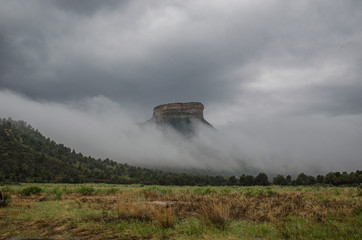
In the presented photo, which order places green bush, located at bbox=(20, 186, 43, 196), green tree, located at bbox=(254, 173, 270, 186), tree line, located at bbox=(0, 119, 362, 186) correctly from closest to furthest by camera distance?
green bush, located at bbox=(20, 186, 43, 196) < tree line, located at bbox=(0, 119, 362, 186) < green tree, located at bbox=(254, 173, 270, 186)

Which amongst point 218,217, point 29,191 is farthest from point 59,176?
point 218,217

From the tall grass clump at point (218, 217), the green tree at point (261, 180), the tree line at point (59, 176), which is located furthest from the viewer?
the green tree at point (261, 180)

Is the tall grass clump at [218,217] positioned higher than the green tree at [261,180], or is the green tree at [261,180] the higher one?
the tall grass clump at [218,217]

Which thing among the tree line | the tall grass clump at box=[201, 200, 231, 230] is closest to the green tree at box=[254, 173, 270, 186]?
the tree line

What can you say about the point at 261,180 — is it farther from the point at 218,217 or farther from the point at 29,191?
the point at 218,217

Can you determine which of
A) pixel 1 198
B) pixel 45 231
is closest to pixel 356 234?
pixel 45 231

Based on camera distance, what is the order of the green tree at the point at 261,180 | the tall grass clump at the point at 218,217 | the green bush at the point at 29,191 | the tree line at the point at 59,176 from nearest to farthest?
1. the tall grass clump at the point at 218,217
2. the green bush at the point at 29,191
3. the tree line at the point at 59,176
4. the green tree at the point at 261,180

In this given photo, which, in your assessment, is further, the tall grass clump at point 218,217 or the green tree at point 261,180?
the green tree at point 261,180

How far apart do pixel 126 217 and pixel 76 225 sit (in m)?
2.02

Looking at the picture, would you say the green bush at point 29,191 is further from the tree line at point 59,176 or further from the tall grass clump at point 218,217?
the tree line at point 59,176

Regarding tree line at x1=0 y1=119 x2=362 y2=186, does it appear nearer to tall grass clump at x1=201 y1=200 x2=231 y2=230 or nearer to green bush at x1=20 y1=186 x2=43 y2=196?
green bush at x1=20 y1=186 x2=43 y2=196

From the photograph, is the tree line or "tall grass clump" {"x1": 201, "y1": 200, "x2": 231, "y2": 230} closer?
"tall grass clump" {"x1": 201, "y1": 200, "x2": 231, "y2": 230}

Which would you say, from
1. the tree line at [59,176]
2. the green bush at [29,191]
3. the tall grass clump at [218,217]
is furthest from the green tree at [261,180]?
the tall grass clump at [218,217]

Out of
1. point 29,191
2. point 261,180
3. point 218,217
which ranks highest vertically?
point 218,217
